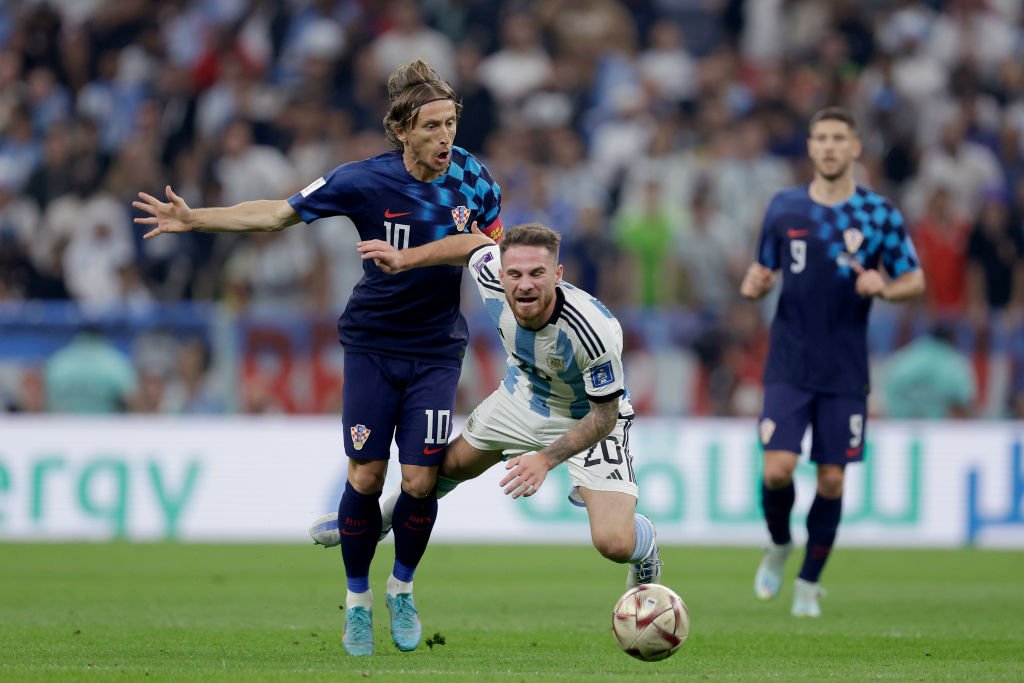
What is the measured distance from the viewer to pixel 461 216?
7988 mm

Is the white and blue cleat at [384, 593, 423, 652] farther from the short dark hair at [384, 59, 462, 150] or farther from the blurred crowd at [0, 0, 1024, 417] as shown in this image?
the blurred crowd at [0, 0, 1024, 417]

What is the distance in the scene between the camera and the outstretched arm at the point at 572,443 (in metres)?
7.07

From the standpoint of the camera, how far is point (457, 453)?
8211mm

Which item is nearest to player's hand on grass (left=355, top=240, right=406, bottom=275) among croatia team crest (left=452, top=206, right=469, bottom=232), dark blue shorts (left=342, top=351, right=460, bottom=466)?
croatia team crest (left=452, top=206, right=469, bottom=232)

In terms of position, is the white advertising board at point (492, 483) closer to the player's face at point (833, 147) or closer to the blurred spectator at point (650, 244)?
the blurred spectator at point (650, 244)

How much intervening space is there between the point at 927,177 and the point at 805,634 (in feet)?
34.3

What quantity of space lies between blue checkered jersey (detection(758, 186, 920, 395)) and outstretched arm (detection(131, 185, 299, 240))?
3770 mm

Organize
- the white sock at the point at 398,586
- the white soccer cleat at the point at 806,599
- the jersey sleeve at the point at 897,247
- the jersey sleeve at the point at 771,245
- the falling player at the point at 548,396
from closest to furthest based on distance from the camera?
the falling player at the point at 548,396 < the white sock at the point at 398,586 < the white soccer cleat at the point at 806,599 < the jersey sleeve at the point at 897,247 < the jersey sleeve at the point at 771,245

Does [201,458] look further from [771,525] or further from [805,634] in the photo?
[805,634]

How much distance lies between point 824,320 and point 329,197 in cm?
377

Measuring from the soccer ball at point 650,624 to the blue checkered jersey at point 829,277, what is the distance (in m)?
3.38

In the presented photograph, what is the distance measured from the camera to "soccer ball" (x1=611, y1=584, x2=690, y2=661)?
7.11m

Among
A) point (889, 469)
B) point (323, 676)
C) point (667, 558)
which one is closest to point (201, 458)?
point (667, 558)

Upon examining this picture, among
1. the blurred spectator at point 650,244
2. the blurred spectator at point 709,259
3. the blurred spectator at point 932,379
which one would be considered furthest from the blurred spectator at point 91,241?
the blurred spectator at point 932,379
